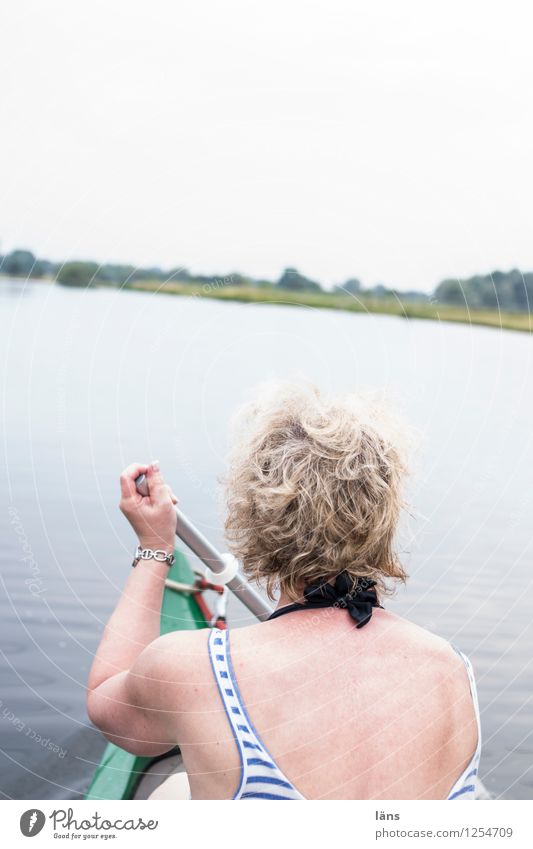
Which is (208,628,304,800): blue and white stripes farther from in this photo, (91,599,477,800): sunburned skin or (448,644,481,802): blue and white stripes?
(448,644,481,802): blue and white stripes

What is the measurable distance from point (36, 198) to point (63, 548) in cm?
217

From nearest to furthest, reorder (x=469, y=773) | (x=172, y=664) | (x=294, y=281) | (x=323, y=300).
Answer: (x=172, y=664), (x=469, y=773), (x=294, y=281), (x=323, y=300)

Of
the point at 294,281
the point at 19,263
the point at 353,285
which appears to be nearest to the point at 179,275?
the point at 294,281

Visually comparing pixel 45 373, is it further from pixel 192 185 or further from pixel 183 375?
pixel 192 185

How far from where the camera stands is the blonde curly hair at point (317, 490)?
974mm

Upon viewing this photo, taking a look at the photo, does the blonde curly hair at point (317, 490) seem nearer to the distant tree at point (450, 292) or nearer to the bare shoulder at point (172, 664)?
the bare shoulder at point (172, 664)

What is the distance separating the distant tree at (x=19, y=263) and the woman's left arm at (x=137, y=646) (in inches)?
21.3

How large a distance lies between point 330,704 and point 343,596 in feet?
0.34

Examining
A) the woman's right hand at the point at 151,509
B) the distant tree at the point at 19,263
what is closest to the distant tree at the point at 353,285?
the distant tree at the point at 19,263

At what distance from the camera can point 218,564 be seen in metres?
1.44

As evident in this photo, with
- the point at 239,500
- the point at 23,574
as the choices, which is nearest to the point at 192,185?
the point at 239,500
